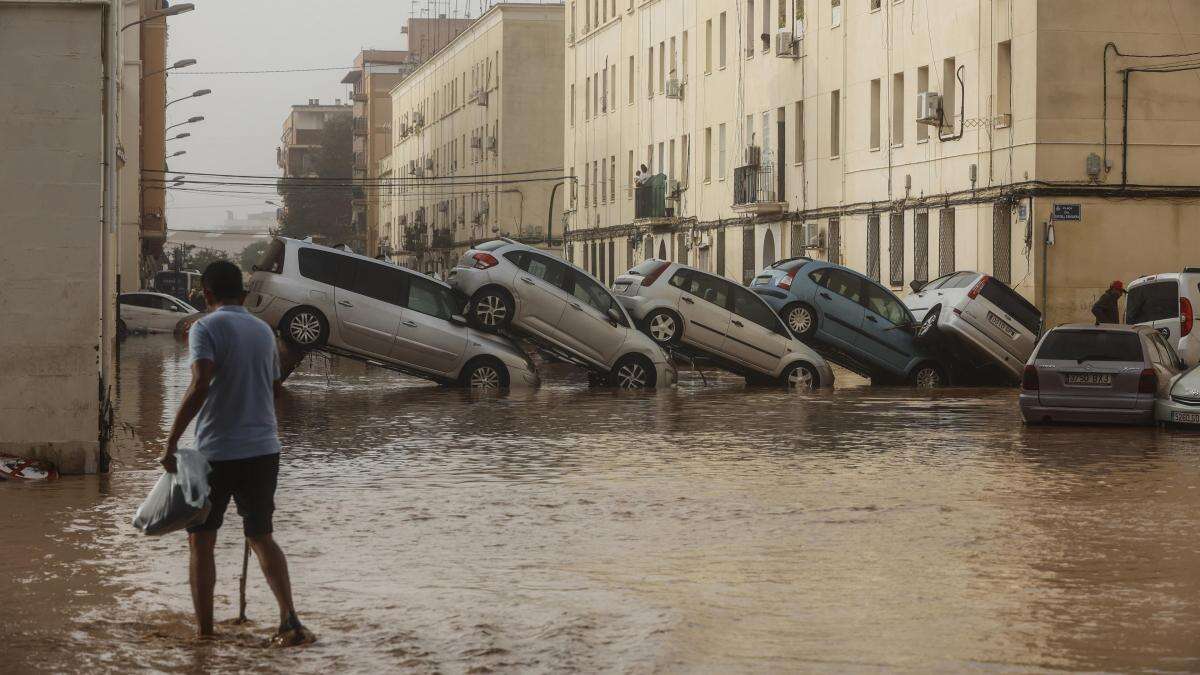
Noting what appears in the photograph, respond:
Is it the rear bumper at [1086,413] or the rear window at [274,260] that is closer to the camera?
the rear bumper at [1086,413]

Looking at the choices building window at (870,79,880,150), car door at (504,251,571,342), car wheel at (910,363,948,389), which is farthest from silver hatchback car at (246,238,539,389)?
building window at (870,79,880,150)

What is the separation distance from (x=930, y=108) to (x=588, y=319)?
14.9 metres

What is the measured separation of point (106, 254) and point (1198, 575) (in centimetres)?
968

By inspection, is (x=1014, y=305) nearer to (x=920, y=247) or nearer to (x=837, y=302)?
(x=837, y=302)

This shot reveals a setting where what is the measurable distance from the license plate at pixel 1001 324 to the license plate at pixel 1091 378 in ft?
27.9

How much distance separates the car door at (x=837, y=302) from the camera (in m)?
30.2

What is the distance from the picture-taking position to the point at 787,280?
1196 inches

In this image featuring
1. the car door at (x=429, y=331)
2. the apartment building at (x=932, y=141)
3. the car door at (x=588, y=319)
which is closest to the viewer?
the car door at (x=429, y=331)

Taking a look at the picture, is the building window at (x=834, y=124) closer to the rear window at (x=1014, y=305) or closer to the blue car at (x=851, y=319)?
the blue car at (x=851, y=319)

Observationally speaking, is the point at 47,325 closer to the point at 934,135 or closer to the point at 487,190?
the point at 934,135

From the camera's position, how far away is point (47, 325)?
583 inches

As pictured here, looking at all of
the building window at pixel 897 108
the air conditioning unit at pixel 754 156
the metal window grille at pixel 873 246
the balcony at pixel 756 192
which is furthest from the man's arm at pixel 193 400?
the air conditioning unit at pixel 754 156

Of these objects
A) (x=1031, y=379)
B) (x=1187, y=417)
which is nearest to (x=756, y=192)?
(x=1031, y=379)

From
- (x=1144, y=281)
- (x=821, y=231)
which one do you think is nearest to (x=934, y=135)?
(x=821, y=231)
